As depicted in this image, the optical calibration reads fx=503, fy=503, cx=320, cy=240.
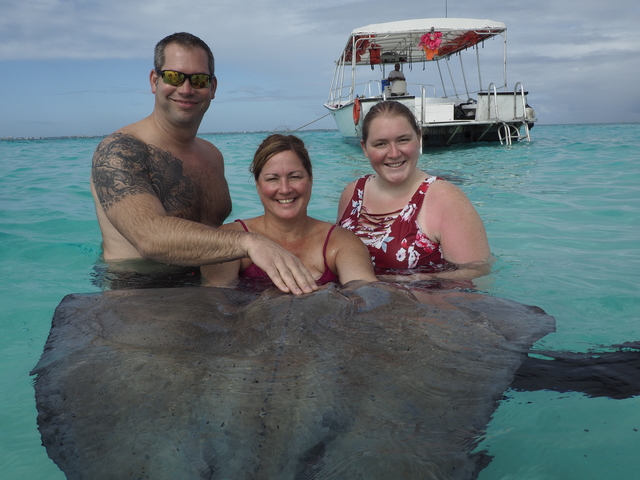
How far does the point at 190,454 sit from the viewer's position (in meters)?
1.54

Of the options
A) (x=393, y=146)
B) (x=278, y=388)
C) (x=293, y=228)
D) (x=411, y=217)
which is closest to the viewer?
(x=278, y=388)

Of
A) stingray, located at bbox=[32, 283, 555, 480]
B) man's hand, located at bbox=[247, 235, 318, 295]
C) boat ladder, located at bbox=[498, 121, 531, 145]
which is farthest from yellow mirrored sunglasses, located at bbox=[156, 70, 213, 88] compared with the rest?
boat ladder, located at bbox=[498, 121, 531, 145]

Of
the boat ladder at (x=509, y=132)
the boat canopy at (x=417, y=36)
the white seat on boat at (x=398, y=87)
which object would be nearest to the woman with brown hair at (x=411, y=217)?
the boat canopy at (x=417, y=36)

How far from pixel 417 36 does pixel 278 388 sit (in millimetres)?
18370

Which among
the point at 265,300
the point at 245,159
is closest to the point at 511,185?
the point at 265,300

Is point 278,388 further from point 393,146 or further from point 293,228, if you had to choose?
point 393,146

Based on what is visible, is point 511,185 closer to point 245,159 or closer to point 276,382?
point 276,382

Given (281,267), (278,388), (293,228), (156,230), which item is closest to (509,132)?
(293,228)

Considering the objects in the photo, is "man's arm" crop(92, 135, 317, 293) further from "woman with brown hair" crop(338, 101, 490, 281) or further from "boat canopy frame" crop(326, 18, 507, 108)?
"boat canopy frame" crop(326, 18, 507, 108)

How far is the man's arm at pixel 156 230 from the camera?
2.85 metres

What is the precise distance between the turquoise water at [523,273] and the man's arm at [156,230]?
1091 mm

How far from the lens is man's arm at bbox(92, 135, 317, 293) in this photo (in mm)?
2854

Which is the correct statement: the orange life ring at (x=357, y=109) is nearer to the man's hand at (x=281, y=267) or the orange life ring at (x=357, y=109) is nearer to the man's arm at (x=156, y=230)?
the man's arm at (x=156, y=230)

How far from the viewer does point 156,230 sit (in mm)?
3379
